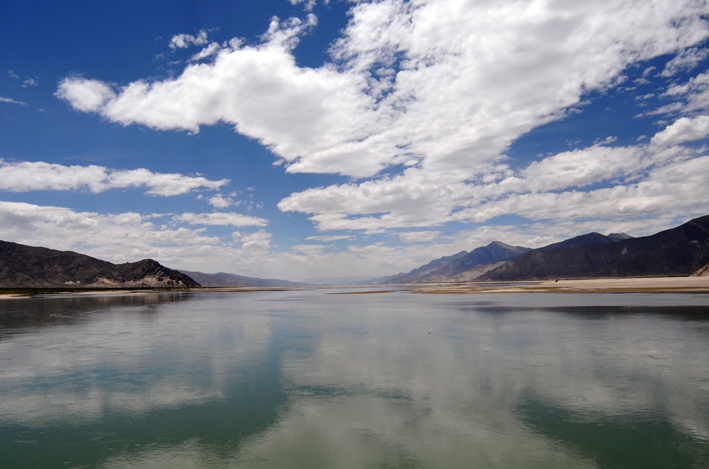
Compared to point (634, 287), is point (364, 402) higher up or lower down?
higher up

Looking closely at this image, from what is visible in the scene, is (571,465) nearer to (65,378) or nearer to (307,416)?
(307,416)

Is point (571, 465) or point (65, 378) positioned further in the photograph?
point (65, 378)

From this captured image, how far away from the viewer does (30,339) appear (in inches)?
1256

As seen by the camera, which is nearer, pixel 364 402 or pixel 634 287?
pixel 364 402

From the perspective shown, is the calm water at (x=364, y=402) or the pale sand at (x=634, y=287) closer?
the calm water at (x=364, y=402)

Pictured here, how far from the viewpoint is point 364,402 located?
15.1 m

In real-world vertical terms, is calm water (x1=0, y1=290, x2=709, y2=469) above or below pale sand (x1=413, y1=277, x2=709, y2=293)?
above

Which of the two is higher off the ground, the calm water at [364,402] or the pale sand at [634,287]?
the calm water at [364,402]

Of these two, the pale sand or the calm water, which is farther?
the pale sand

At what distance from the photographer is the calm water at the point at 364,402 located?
422 inches

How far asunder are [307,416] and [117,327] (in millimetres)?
35519

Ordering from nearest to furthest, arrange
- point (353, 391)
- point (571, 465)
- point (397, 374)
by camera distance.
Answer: point (571, 465)
point (353, 391)
point (397, 374)

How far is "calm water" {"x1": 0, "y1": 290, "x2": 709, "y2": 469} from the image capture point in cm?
1072

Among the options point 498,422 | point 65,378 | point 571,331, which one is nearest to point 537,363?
point 498,422
